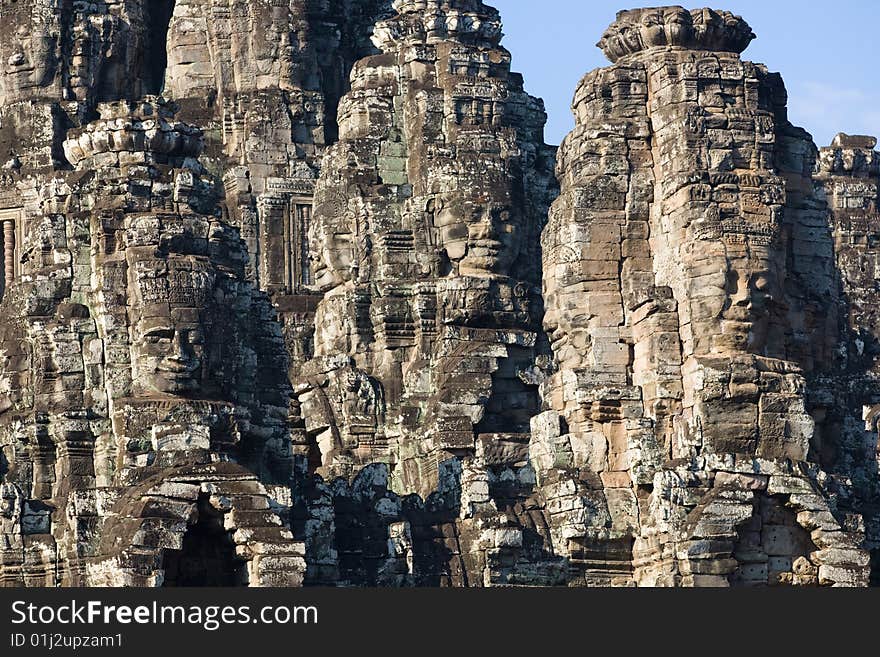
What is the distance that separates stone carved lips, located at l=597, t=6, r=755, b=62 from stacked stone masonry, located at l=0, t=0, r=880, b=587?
52 millimetres

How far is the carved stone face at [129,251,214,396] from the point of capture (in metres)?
56.5

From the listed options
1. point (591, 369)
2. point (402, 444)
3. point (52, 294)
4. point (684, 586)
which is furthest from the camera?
point (402, 444)

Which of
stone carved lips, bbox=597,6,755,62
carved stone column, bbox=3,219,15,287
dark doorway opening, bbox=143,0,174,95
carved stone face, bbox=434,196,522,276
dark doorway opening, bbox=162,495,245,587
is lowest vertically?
dark doorway opening, bbox=162,495,245,587

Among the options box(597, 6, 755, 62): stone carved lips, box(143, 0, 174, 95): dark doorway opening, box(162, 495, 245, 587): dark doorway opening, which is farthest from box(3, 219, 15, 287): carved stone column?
box(162, 495, 245, 587): dark doorway opening

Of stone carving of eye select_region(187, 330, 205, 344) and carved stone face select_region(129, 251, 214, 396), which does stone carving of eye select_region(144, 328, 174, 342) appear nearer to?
carved stone face select_region(129, 251, 214, 396)

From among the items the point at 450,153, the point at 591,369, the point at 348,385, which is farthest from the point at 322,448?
the point at 591,369

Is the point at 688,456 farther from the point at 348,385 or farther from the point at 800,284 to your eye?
the point at 348,385

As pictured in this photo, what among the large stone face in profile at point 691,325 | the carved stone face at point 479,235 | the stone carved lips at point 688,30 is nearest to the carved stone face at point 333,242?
the carved stone face at point 479,235

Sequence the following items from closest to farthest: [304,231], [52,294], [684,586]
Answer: [684,586]
[52,294]
[304,231]

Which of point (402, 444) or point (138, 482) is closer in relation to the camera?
point (138, 482)

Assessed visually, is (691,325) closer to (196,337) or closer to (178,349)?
(196,337)

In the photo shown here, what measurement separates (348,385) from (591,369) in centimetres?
994

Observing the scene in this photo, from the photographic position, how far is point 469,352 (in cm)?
6475

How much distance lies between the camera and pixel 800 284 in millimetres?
56656
